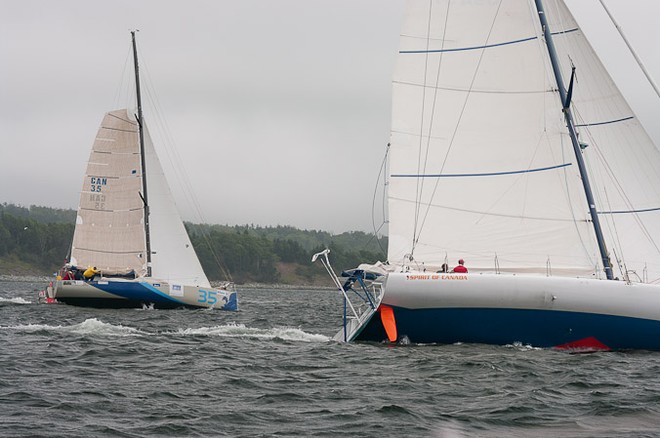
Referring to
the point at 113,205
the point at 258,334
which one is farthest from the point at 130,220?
the point at 258,334

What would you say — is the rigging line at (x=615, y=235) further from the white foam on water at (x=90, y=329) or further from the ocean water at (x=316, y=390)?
the white foam on water at (x=90, y=329)

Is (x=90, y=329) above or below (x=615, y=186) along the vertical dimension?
below

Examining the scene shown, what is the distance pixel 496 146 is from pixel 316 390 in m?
8.85

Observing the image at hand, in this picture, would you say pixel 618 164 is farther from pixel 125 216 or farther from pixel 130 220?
pixel 125 216

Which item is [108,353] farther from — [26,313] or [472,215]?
[26,313]

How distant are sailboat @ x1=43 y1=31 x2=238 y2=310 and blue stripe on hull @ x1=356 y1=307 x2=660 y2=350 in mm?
23580

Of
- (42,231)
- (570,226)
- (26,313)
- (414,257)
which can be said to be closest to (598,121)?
(570,226)

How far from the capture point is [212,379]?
524 inches

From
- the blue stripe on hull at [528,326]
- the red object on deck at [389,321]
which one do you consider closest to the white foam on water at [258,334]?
the red object on deck at [389,321]

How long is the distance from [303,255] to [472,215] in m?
156

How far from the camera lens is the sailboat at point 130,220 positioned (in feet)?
134

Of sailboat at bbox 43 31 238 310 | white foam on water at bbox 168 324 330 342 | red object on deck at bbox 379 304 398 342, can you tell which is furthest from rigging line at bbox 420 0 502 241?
sailboat at bbox 43 31 238 310

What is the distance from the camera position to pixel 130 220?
41156 mm

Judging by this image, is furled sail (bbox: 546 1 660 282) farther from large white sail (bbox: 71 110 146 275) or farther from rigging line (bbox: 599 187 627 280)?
large white sail (bbox: 71 110 146 275)
